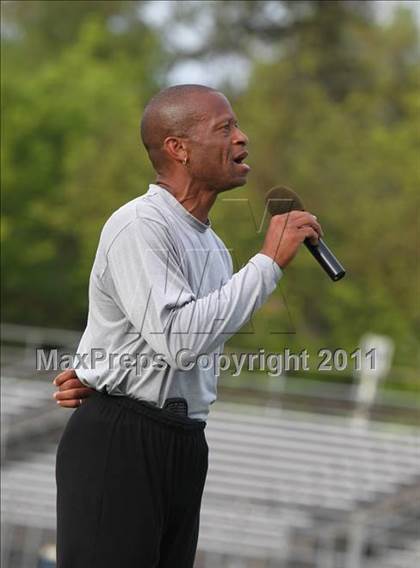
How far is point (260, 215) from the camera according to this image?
496 inches

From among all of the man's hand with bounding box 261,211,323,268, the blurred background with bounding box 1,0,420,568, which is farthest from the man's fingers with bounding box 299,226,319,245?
the blurred background with bounding box 1,0,420,568

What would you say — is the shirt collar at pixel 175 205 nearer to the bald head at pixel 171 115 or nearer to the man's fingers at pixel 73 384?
the bald head at pixel 171 115

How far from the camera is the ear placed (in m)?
2.77

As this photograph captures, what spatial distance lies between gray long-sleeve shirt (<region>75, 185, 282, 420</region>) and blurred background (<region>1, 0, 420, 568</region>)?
26.4 ft

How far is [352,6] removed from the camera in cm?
2612

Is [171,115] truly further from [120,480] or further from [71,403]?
[120,480]

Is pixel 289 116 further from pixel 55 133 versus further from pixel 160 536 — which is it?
pixel 160 536

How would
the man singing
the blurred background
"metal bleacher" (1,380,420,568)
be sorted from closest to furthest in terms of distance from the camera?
1. the man singing
2. "metal bleacher" (1,380,420,568)
3. the blurred background

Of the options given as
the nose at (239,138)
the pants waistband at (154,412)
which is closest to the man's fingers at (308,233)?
the nose at (239,138)

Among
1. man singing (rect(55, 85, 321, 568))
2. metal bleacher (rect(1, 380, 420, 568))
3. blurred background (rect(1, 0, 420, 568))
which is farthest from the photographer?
blurred background (rect(1, 0, 420, 568))

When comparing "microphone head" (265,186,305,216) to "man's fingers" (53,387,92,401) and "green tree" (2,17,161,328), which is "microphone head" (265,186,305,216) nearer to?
"man's fingers" (53,387,92,401)

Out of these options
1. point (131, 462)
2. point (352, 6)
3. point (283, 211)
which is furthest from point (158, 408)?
point (352, 6)

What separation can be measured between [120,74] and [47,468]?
11795 mm

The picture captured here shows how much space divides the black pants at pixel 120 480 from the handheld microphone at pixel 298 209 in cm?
46
